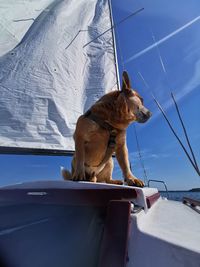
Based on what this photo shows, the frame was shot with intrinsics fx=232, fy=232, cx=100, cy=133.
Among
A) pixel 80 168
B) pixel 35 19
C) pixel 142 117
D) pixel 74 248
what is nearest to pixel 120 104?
pixel 142 117

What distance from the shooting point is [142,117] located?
6.28ft

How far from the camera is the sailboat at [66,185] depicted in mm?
755

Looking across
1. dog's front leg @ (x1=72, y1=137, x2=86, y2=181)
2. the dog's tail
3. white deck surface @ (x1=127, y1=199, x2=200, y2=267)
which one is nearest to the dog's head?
dog's front leg @ (x1=72, y1=137, x2=86, y2=181)

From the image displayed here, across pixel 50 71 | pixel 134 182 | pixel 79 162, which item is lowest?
pixel 134 182

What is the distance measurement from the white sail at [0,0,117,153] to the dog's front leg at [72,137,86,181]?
1473mm

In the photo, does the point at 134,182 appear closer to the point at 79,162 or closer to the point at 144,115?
the point at 79,162

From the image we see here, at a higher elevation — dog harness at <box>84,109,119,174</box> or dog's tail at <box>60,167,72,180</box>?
dog harness at <box>84,109,119,174</box>

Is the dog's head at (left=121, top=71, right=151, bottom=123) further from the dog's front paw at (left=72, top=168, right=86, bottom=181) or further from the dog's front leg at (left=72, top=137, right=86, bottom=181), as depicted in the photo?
the dog's front paw at (left=72, top=168, right=86, bottom=181)

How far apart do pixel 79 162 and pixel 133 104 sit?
650 millimetres

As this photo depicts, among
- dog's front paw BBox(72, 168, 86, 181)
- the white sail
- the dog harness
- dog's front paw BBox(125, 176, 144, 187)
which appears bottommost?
dog's front paw BBox(125, 176, 144, 187)

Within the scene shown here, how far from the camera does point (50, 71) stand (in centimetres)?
367

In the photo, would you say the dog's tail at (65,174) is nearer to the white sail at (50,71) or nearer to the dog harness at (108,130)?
the dog harness at (108,130)

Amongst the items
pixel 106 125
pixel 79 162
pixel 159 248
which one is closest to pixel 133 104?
pixel 106 125

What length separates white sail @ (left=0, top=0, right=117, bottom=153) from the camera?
126 inches
